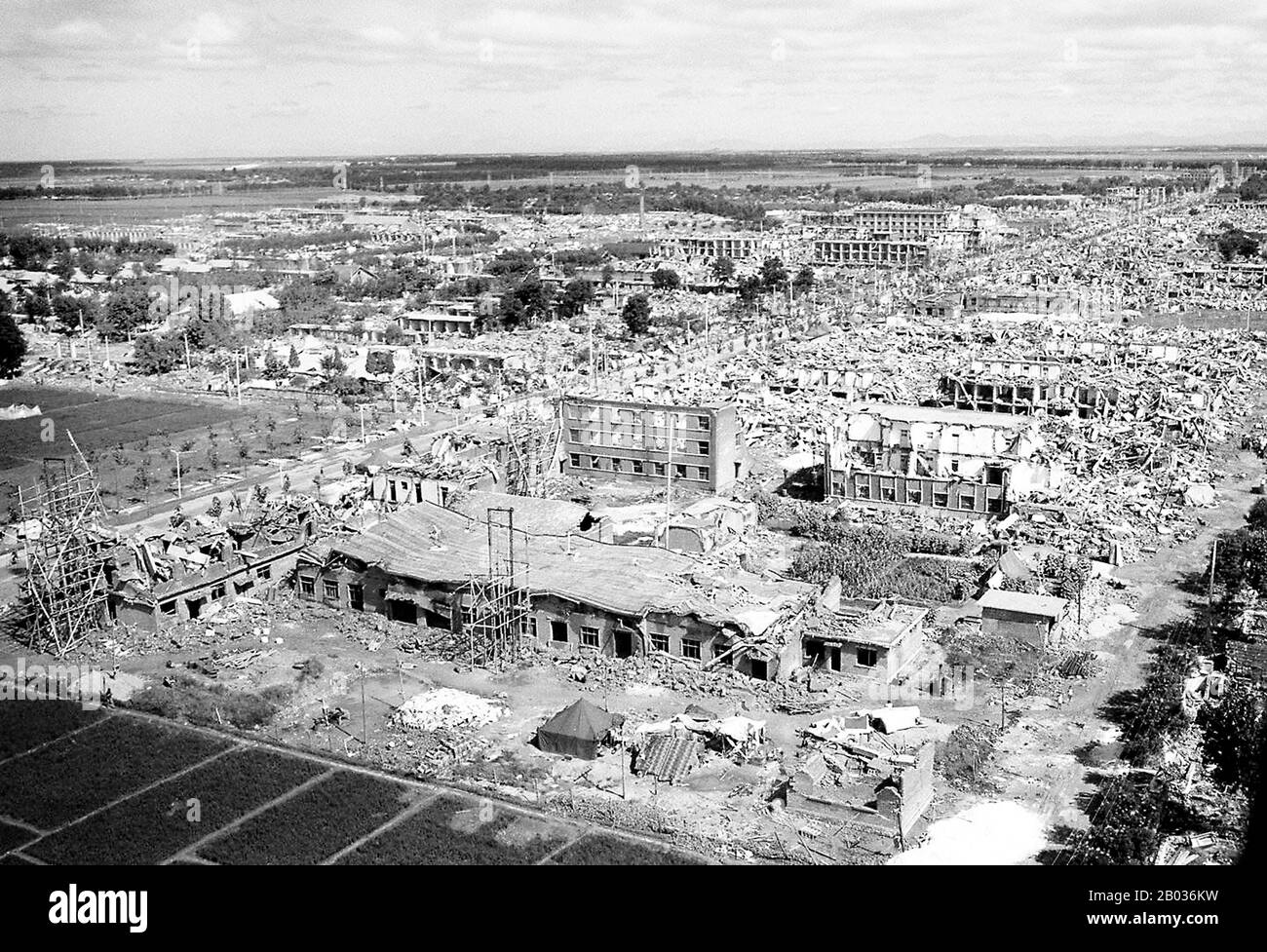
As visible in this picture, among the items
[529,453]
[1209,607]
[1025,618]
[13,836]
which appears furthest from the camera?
[529,453]

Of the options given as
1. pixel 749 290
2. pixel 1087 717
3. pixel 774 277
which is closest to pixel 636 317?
pixel 749 290

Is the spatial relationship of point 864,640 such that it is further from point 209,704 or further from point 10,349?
point 10,349

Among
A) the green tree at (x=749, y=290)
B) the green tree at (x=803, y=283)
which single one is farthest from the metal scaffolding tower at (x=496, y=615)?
the green tree at (x=803, y=283)

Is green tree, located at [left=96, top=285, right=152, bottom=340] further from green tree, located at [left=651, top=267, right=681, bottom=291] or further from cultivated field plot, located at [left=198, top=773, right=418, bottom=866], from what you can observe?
cultivated field plot, located at [left=198, top=773, right=418, bottom=866]

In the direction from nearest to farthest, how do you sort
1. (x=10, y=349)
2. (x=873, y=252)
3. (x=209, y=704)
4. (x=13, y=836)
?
(x=13, y=836) < (x=209, y=704) < (x=10, y=349) < (x=873, y=252)

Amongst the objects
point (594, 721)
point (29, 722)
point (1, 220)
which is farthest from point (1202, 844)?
point (1, 220)

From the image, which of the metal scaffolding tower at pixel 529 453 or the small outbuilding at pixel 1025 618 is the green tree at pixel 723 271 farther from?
the small outbuilding at pixel 1025 618

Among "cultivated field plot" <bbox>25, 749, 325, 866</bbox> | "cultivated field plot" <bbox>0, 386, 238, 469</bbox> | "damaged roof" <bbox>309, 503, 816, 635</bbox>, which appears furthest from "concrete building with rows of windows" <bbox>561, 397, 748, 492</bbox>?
"cultivated field plot" <bbox>25, 749, 325, 866</bbox>
